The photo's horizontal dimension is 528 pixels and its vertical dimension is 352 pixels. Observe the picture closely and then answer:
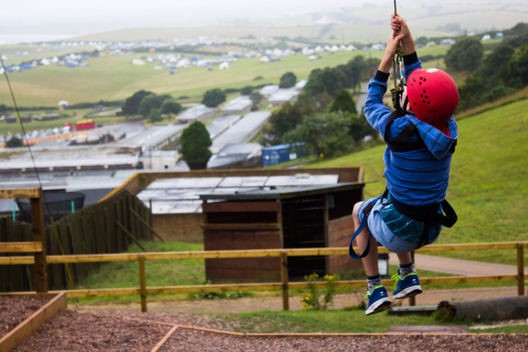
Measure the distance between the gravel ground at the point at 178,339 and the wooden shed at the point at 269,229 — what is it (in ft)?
28.2

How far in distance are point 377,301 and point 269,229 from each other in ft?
42.9

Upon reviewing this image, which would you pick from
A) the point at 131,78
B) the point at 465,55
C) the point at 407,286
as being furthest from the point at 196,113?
the point at 407,286

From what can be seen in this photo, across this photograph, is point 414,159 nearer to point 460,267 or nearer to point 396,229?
point 396,229

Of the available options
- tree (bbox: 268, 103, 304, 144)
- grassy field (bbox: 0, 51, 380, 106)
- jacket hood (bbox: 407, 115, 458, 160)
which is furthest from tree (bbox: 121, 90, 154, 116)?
jacket hood (bbox: 407, 115, 458, 160)

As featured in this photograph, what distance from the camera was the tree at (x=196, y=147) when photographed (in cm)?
6353

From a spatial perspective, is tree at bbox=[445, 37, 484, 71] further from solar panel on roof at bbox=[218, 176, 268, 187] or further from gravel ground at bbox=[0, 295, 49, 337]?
gravel ground at bbox=[0, 295, 49, 337]

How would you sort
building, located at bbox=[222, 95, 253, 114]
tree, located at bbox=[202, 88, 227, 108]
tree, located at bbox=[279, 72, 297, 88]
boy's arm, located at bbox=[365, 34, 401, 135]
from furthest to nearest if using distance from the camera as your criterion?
1. tree, located at bbox=[279, 72, 297, 88]
2. tree, located at bbox=[202, 88, 227, 108]
3. building, located at bbox=[222, 95, 253, 114]
4. boy's arm, located at bbox=[365, 34, 401, 135]

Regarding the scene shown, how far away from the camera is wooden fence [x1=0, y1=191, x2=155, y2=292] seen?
16891 millimetres

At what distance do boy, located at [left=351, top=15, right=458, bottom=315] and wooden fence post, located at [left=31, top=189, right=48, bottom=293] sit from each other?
16.4 ft

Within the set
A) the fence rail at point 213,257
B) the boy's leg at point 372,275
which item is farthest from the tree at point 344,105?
the boy's leg at point 372,275

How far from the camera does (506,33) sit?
6178cm

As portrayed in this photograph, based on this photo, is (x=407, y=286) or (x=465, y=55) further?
(x=465, y=55)

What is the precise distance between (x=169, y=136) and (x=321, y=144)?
34959 mm

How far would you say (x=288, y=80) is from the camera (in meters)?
125
